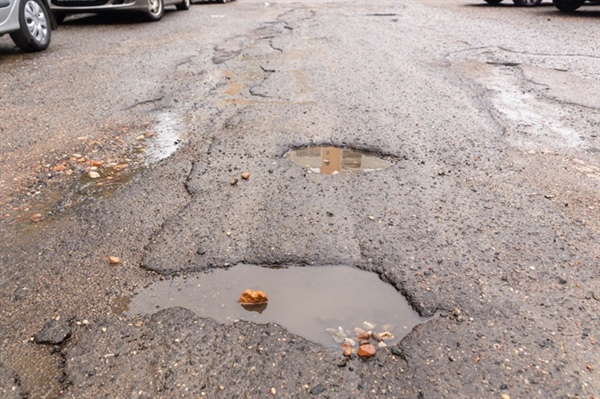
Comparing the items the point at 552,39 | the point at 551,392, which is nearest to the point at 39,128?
the point at 551,392

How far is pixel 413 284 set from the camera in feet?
8.44

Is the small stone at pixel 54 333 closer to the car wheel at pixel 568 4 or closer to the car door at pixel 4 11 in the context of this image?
the car door at pixel 4 11

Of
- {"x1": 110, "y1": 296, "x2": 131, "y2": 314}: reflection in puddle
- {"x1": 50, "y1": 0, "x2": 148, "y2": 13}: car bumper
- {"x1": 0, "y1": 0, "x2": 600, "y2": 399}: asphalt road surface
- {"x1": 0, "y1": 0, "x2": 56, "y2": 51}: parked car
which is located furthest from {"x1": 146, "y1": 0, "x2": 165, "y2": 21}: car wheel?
{"x1": 110, "y1": 296, "x2": 131, "y2": 314}: reflection in puddle

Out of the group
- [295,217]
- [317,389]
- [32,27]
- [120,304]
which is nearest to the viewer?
[317,389]

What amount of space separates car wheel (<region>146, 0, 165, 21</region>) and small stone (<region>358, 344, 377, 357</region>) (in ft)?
32.9

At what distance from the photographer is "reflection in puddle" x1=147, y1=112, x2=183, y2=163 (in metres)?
4.19

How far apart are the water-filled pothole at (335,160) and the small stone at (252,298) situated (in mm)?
1527

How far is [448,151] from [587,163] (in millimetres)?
1043

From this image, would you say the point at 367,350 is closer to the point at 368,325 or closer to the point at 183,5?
the point at 368,325

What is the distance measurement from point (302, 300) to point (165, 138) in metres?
2.54

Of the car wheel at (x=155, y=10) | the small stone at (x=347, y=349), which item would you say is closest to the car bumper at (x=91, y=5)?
the car wheel at (x=155, y=10)

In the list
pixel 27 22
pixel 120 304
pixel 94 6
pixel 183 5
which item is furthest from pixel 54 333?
pixel 183 5

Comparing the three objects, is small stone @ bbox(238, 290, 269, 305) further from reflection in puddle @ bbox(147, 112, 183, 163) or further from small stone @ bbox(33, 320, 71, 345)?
reflection in puddle @ bbox(147, 112, 183, 163)

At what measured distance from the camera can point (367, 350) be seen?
2150 mm
